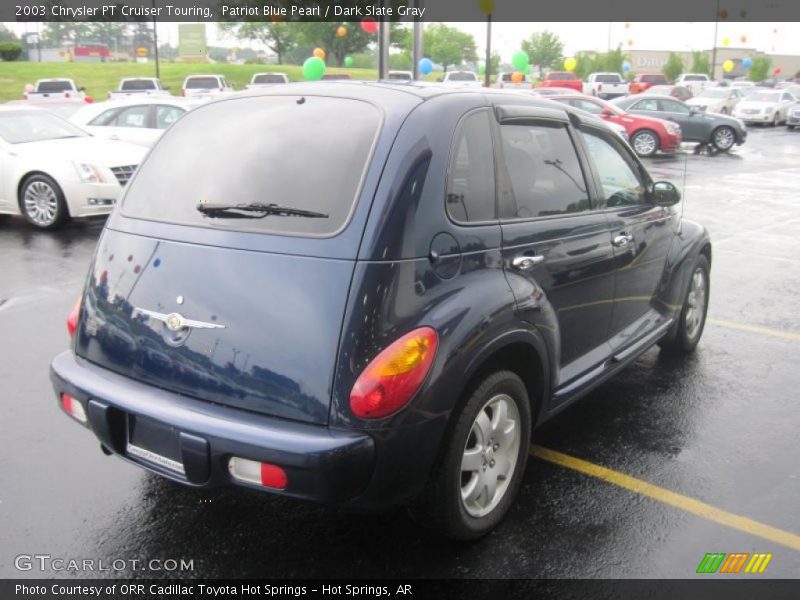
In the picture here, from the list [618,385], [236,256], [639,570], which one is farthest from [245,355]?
[618,385]

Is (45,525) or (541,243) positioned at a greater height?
(541,243)

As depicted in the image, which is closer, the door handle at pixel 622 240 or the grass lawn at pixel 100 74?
the door handle at pixel 622 240

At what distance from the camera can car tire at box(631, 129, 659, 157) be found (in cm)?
2155

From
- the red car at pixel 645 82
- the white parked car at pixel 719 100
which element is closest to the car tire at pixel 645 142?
the white parked car at pixel 719 100

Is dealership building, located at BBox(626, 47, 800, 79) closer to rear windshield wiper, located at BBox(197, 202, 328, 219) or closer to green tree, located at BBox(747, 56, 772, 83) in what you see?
green tree, located at BBox(747, 56, 772, 83)

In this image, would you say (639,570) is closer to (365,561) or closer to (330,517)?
(365,561)

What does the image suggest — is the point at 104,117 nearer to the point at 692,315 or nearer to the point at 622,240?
the point at 692,315

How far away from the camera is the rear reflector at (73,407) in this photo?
3.12 metres

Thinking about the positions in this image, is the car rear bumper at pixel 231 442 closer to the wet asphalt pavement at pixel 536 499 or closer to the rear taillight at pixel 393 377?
the rear taillight at pixel 393 377

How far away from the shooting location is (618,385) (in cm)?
510

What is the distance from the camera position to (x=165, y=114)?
13.8 m

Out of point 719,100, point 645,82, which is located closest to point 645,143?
point 719,100

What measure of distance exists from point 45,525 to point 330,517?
1.21 m

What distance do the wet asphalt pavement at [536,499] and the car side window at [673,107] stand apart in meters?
19.2
